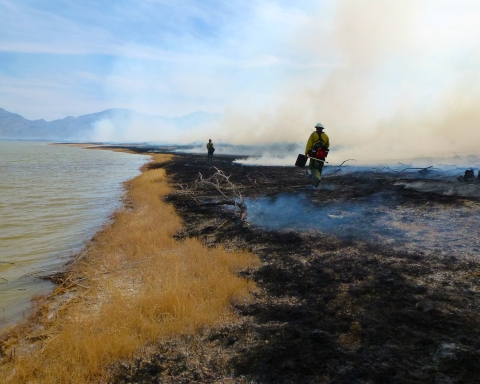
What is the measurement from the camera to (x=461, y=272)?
615cm

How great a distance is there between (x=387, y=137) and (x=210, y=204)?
1626 inches

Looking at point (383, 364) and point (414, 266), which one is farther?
point (414, 266)

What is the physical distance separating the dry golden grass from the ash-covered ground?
381 mm

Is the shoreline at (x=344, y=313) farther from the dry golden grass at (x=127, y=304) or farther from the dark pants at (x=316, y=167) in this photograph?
the dark pants at (x=316, y=167)

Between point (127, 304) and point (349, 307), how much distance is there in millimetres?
3995

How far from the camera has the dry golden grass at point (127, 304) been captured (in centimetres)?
443

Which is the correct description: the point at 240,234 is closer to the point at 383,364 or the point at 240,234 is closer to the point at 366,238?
the point at 366,238

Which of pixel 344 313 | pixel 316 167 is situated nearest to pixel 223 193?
pixel 316 167

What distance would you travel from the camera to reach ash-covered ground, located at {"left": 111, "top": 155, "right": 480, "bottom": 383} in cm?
397

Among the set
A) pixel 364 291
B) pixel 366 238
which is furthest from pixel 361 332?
pixel 366 238

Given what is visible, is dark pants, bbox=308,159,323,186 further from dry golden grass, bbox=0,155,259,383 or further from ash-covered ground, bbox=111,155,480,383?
dry golden grass, bbox=0,155,259,383

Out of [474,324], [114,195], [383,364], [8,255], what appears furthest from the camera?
[114,195]

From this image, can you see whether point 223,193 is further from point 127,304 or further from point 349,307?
point 349,307

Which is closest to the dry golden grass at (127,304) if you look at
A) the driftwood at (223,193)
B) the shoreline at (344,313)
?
the shoreline at (344,313)
